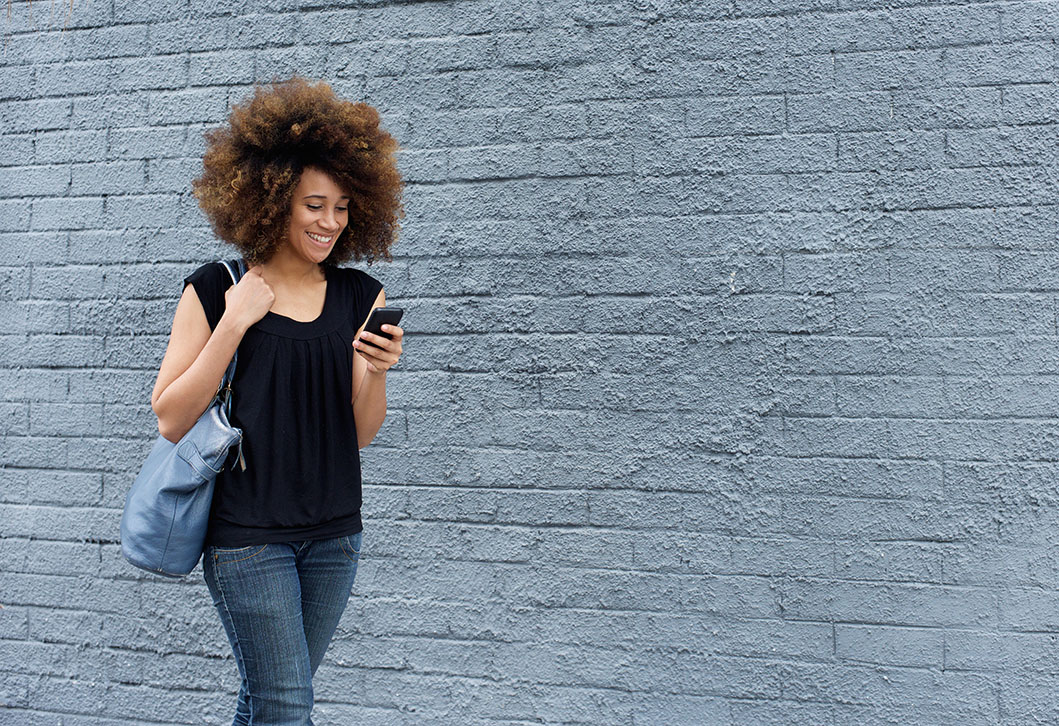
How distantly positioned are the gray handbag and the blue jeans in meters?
0.09

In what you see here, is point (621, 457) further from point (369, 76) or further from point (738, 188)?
point (369, 76)

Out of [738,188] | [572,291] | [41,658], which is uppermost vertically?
[738,188]

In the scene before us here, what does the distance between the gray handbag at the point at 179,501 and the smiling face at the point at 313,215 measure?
1.52 feet

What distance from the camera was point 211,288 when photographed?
2057mm

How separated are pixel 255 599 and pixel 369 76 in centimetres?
189

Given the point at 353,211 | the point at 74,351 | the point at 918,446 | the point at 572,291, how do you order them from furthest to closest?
1. the point at 74,351
2. the point at 572,291
3. the point at 918,446
4. the point at 353,211

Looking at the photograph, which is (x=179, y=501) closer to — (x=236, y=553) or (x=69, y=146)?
(x=236, y=553)

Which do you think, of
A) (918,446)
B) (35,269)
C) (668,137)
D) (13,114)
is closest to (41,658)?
(35,269)

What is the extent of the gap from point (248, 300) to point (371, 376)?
0.35 metres

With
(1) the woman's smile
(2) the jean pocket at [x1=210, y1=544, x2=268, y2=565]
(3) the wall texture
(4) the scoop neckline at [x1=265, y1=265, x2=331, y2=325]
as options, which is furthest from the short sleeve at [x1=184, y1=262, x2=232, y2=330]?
(3) the wall texture

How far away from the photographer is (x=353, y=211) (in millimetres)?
2357

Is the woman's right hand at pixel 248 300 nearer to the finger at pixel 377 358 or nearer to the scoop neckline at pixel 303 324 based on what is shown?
the scoop neckline at pixel 303 324

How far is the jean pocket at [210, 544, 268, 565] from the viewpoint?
6.58 ft

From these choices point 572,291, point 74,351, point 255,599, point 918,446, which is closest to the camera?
point 255,599
